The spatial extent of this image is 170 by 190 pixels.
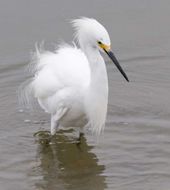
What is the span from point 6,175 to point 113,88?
8.06 feet

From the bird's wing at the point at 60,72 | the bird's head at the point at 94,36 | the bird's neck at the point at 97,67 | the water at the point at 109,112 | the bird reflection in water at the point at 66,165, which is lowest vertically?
the bird reflection in water at the point at 66,165

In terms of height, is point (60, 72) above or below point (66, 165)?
above

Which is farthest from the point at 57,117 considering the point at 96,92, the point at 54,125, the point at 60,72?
the point at 96,92

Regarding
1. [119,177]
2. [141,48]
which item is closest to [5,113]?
[119,177]

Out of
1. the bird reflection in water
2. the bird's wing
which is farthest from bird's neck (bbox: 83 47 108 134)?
the bird reflection in water

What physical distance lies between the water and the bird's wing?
63 cm

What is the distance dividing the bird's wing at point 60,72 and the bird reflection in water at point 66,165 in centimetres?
58

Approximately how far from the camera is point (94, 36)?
207 inches

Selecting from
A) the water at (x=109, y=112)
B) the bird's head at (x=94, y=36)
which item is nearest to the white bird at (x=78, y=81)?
the bird's head at (x=94, y=36)

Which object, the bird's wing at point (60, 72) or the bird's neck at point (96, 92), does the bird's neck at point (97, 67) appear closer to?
the bird's neck at point (96, 92)

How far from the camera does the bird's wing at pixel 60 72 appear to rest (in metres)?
5.92

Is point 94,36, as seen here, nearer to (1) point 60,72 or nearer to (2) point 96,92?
(2) point 96,92

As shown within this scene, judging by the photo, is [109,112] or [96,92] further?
[109,112]

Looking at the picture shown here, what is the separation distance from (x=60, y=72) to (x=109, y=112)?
1.12 m
